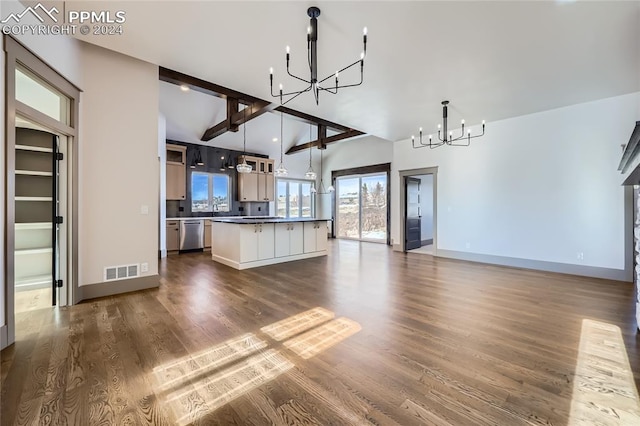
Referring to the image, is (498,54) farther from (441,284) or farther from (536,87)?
(441,284)

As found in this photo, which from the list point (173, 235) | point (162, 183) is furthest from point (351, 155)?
point (173, 235)

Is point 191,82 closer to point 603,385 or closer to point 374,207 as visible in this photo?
point 603,385

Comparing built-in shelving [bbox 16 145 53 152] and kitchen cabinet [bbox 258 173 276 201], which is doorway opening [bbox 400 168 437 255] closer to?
kitchen cabinet [bbox 258 173 276 201]

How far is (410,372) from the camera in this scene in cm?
199

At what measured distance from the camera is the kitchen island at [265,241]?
5410 millimetres

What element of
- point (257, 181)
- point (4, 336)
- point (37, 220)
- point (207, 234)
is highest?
point (257, 181)

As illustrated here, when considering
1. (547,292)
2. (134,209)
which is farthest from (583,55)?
(134,209)

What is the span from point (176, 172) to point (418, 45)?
22.1ft

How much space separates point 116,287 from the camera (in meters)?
3.71

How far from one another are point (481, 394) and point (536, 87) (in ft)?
14.9

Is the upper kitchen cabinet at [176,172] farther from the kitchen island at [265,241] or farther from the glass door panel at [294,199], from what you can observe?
the glass door panel at [294,199]

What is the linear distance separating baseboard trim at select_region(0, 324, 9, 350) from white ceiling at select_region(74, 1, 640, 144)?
117 inches

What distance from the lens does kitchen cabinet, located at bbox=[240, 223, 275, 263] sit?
5.36 m

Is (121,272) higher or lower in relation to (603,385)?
higher
